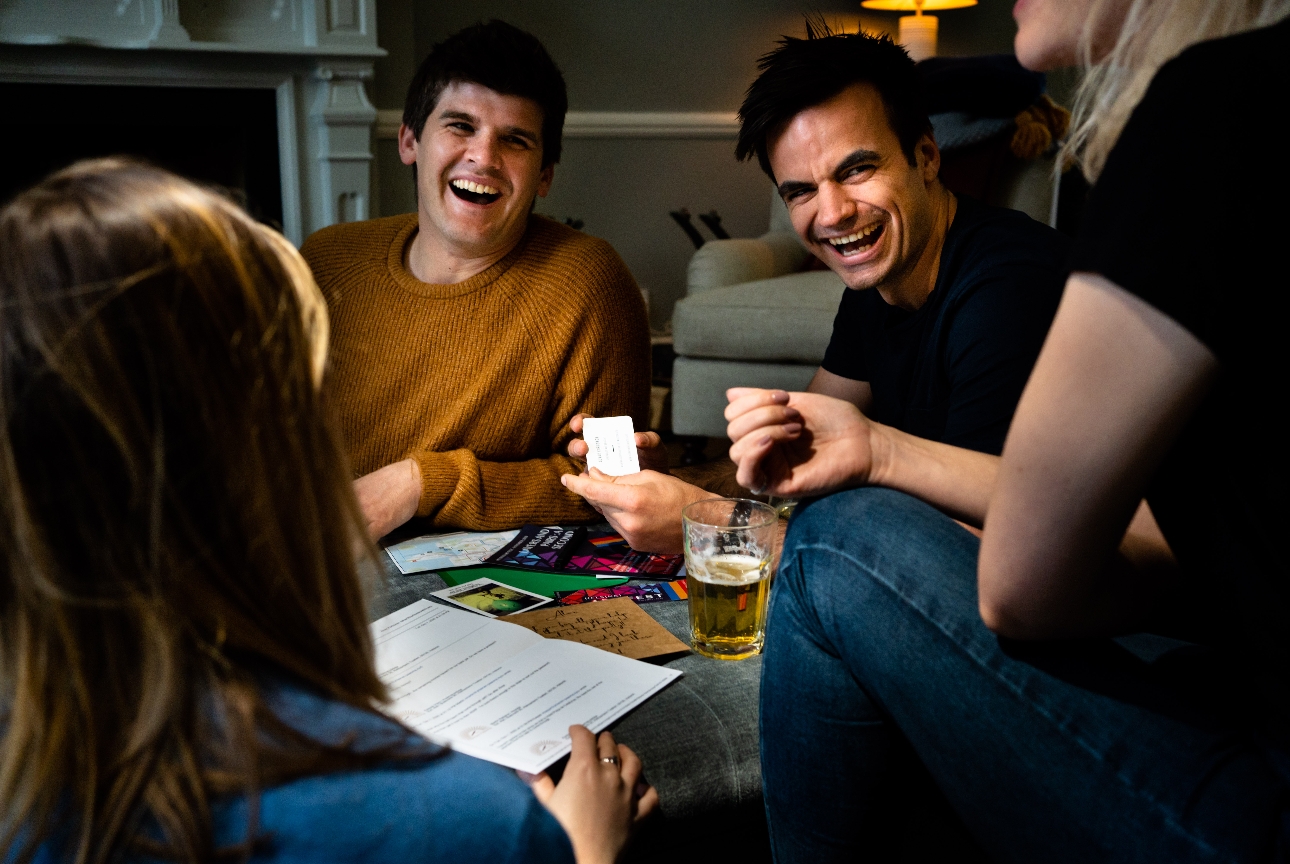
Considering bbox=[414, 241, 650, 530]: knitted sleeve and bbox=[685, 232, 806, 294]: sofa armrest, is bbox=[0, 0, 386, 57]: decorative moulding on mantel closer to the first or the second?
bbox=[685, 232, 806, 294]: sofa armrest

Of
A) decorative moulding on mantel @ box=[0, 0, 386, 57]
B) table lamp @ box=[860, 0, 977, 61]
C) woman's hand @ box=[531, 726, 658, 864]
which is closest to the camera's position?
woman's hand @ box=[531, 726, 658, 864]

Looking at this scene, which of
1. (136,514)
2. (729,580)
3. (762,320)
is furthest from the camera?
(762,320)

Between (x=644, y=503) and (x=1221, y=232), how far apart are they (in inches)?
28.4

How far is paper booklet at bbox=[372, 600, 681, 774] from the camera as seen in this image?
85 cm

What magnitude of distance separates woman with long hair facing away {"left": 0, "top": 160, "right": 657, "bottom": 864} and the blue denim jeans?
0.33 metres

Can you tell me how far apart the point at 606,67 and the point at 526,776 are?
11.1ft

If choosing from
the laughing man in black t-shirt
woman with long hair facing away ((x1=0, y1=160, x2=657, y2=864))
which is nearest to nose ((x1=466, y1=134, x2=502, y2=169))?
the laughing man in black t-shirt

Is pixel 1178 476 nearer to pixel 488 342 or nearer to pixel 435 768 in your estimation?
pixel 435 768

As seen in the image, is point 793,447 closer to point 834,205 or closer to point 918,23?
point 834,205

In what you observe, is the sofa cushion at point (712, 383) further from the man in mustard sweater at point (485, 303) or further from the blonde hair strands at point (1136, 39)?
the blonde hair strands at point (1136, 39)

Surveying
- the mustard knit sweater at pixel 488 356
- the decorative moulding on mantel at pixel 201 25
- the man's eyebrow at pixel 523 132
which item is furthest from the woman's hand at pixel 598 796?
the decorative moulding on mantel at pixel 201 25

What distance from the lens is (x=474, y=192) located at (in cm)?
157

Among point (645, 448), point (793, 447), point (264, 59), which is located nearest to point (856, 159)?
point (645, 448)

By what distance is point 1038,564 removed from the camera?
66cm
